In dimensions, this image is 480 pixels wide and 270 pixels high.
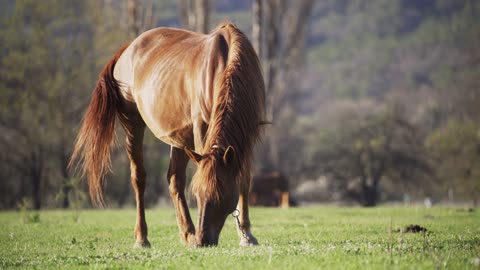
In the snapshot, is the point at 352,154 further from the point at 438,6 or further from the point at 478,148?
the point at 438,6

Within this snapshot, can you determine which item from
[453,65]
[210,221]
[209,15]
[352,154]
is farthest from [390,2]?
[210,221]

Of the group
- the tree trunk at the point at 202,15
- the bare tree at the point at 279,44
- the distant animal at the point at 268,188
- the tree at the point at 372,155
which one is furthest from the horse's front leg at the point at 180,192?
the tree at the point at 372,155

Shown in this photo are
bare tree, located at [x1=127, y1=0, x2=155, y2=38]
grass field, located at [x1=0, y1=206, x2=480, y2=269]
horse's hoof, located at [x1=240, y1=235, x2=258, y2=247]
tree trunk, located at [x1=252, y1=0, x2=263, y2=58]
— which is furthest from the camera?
bare tree, located at [x1=127, y1=0, x2=155, y2=38]

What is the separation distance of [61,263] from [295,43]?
2610cm

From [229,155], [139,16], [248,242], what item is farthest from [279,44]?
[229,155]

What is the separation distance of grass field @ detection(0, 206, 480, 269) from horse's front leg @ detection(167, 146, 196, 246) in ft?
0.75

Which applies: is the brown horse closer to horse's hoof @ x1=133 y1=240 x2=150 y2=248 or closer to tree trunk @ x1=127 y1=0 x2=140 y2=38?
horse's hoof @ x1=133 y1=240 x2=150 y2=248

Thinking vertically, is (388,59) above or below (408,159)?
above

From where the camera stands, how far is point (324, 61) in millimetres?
160250

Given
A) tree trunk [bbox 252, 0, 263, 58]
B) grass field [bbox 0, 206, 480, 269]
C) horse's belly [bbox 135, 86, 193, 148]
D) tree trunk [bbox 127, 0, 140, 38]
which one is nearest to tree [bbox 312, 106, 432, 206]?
tree trunk [bbox 252, 0, 263, 58]

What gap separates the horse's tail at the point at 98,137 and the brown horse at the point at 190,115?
13 mm

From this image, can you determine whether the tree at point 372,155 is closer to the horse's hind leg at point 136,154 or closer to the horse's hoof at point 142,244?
the horse's hind leg at point 136,154

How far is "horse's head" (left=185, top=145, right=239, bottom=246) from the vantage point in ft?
20.8

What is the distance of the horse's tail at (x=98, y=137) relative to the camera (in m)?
9.21
